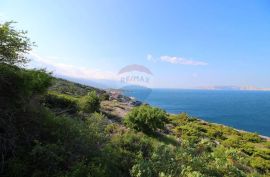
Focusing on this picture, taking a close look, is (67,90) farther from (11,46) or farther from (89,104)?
(11,46)

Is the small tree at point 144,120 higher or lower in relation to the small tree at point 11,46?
lower

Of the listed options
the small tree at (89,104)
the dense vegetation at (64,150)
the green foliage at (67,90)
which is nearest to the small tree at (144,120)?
the small tree at (89,104)

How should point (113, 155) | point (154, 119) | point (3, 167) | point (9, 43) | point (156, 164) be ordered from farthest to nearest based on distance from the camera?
point (154, 119), point (9, 43), point (113, 155), point (156, 164), point (3, 167)

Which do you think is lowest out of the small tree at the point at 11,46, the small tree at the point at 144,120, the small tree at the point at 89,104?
the small tree at the point at 144,120

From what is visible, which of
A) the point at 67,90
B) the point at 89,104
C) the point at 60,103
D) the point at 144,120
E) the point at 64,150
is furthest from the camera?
the point at 67,90

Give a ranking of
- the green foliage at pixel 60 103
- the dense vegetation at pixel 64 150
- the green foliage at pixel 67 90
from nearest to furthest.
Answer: the dense vegetation at pixel 64 150, the green foliage at pixel 60 103, the green foliage at pixel 67 90

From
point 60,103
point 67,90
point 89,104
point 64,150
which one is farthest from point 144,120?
point 67,90

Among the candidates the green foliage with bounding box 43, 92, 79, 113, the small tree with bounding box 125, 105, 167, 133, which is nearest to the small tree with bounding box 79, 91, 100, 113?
the green foliage with bounding box 43, 92, 79, 113

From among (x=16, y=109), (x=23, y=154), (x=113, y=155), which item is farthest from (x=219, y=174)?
(x=16, y=109)

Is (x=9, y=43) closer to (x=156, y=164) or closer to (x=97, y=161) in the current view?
(x=97, y=161)

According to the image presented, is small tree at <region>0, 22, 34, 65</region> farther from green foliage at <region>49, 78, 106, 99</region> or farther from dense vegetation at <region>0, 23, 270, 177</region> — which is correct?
green foliage at <region>49, 78, 106, 99</region>

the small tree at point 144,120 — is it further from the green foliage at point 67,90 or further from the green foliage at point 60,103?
the green foliage at point 67,90
